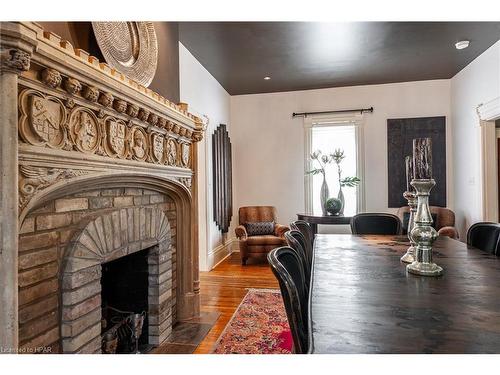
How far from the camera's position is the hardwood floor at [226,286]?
262cm

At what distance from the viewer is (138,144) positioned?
2.00m

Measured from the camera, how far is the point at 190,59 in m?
3.88

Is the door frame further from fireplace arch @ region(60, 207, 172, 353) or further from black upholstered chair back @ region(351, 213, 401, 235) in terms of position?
fireplace arch @ region(60, 207, 172, 353)

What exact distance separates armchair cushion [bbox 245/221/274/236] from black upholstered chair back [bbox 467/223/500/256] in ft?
9.40

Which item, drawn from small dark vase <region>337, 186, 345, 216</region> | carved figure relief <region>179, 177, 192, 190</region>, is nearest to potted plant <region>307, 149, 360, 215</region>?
small dark vase <region>337, 186, 345, 216</region>

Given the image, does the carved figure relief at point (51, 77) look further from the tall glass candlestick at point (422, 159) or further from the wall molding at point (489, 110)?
the wall molding at point (489, 110)

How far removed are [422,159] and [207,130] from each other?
3289 mm

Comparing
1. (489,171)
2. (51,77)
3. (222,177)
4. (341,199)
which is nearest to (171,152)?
(51,77)

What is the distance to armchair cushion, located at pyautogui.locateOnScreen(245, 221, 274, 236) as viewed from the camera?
4.95m

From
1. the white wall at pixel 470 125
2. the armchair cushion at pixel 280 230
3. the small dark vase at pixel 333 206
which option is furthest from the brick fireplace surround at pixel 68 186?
the white wall at pixel 470 125

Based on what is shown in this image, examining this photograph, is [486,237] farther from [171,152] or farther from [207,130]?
[207,130]

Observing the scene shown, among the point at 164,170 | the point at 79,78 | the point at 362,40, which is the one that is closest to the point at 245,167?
the point at 362,40

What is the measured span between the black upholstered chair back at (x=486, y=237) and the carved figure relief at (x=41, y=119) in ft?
8.63

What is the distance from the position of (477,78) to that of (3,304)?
16.8ft
